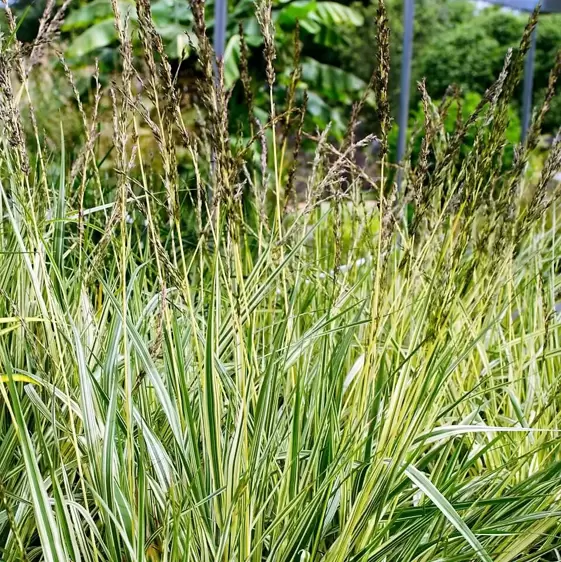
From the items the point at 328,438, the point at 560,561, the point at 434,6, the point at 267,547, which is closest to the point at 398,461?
the point at 328,438

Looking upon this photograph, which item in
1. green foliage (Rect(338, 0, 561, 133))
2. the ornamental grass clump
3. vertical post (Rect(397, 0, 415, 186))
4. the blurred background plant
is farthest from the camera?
green foliage (Rect(338, 0, 561, 133))

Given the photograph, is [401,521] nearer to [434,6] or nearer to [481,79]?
[481,79]

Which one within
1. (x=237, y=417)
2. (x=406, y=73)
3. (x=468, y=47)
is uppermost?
(x=406, y=73)

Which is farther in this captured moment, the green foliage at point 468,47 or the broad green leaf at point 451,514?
the green foliage at point 468,47

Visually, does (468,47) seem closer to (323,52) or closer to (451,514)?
(323,52)

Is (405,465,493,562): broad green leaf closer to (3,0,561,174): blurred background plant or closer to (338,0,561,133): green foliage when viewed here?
(3,0,561,174): blurred background plant

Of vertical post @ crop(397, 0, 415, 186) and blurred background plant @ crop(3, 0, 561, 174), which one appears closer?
vertical post @ crop(397, 0, 415, 186)

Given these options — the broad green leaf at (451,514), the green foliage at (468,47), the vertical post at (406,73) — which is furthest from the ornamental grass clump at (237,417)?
the green foliage at (468,47)

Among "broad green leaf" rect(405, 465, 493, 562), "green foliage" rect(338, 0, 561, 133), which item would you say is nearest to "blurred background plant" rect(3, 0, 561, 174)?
"green foliage" rect(338, 0, 561, 133)

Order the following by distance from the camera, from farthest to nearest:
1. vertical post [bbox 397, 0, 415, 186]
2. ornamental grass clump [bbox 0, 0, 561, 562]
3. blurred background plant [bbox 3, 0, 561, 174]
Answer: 1. blurred background plant [bbox 3, 0, 561, 174]
2. vertical post [bbox 397, 0, 415, 186]
3. ornamental grass clump [bbox 0, 0, 561, 562]

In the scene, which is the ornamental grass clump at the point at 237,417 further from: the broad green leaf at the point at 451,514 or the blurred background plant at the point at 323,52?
the blurred background plant at the point at 323,52

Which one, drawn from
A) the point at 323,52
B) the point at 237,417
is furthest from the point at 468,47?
the point at 237,417

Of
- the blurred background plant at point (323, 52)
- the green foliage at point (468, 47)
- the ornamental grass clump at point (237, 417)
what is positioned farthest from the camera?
the green foliage at point (468, 47)

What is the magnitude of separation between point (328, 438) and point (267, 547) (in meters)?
0.22
